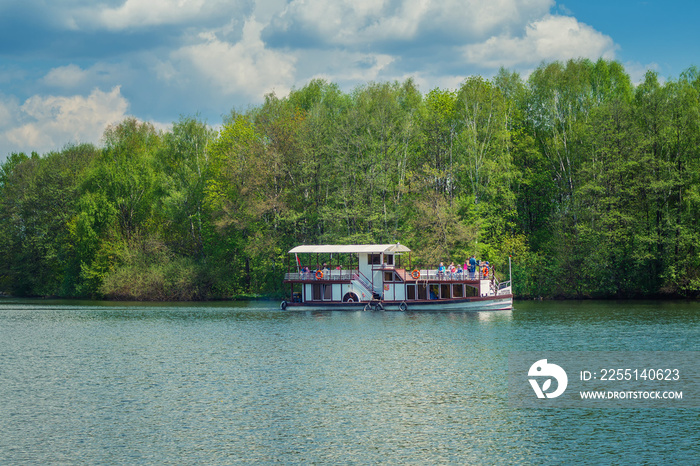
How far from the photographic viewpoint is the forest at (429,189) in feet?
243

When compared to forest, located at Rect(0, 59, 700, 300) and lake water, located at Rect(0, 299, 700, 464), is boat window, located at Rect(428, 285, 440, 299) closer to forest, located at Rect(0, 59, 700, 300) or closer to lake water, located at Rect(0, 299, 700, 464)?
forest, located at Rect(0, 59, 700, 300)

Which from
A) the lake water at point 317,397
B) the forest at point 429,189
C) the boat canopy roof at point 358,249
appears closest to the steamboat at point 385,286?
the boat canopy roof at point 358,249

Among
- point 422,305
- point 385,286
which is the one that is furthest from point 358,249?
point 422,305

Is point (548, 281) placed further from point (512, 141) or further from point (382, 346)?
point (382, 346)

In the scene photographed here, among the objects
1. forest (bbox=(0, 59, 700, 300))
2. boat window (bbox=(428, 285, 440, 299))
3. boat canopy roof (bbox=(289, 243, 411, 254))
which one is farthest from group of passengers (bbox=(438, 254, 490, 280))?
forest (bbox=(0, 59, 700, 300))

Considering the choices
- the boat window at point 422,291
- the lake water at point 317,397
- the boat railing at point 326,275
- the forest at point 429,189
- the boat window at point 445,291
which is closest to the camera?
the lake water at point 317,397

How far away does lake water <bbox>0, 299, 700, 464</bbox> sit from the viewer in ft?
75.7

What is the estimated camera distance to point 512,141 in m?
87.6

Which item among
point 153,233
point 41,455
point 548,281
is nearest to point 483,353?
point 41,455

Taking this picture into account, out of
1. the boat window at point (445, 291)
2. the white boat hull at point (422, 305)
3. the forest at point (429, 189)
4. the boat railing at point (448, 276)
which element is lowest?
the white boat hull at point (422, 305)

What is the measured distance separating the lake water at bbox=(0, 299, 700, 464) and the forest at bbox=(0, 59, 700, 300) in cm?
1910

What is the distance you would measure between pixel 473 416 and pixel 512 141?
64468 millimetres

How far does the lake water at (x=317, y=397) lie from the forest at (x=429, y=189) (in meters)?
19.1

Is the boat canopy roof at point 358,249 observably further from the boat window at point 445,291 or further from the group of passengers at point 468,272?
the boat window at point 445,291
